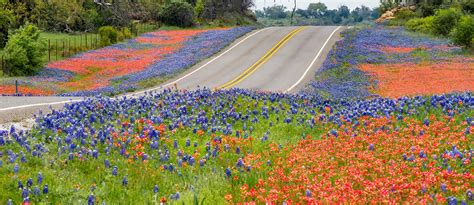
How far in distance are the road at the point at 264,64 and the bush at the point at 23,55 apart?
33.4ft

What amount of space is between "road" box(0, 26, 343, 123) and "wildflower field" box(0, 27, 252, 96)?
4.98 ft

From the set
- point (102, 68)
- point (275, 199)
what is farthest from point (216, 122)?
point (102, 68)

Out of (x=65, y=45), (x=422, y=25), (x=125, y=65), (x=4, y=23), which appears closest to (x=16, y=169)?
(x=125, y=65)

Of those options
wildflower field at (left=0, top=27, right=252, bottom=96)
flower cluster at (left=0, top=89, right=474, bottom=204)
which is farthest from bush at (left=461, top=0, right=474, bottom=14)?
flower cluster at (left=0, top=89, right=474, bottom=204)

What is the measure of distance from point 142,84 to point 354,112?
21.5 metres

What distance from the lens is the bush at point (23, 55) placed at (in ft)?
116

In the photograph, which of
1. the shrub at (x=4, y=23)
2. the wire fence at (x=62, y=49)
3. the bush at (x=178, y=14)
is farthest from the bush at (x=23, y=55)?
the bush at (x=178, y=14)

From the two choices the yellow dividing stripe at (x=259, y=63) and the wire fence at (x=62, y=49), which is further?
the wire fence at (x=62, y=49)

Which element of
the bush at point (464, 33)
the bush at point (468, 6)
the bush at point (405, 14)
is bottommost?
the bush at point (464, 33)

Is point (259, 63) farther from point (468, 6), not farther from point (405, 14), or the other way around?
point (405, 14)

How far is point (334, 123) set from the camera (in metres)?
11.5

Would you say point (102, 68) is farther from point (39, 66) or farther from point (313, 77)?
point (313, 77)

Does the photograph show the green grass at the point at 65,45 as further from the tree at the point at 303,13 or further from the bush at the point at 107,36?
the tree at the point at 303,13

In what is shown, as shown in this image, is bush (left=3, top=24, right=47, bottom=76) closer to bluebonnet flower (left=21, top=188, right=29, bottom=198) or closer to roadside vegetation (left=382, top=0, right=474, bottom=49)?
bluebonnet flower (left=21, top=188, right=29, bottom=198)
